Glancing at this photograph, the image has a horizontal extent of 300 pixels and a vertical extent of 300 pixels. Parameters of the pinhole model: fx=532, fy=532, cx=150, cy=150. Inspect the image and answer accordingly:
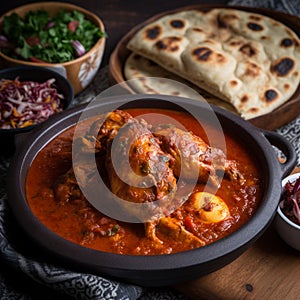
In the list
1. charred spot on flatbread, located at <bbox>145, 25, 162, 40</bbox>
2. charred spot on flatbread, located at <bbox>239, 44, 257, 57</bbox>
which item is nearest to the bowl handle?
charred spot on flatbread, located at <bbox>239, 44, 257, 57</bbox>

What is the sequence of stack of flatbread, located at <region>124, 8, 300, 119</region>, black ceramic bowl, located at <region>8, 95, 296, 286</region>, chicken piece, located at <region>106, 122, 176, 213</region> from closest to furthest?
black ceramic bowl, located at <region>8, 95, 296, 286</region> → chicken piece, located at <region>106, 122, 176, 213</region> → stack of flatbread, located at <region>124, 8, 300, 119</region>

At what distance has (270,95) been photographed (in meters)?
4.52

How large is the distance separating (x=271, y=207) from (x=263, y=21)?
9.84 feet

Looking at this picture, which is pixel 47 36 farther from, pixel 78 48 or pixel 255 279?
pixel 255 279

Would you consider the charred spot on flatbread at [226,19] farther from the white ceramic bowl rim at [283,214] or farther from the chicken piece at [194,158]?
the chicken piece at [194,158]

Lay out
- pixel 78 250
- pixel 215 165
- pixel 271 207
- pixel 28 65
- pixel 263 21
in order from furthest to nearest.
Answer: pixel 263 21, pixel 28 65, pixel 215 165, pixel 271 207, pixel 78 250

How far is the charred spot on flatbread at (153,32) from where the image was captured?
16.7ft

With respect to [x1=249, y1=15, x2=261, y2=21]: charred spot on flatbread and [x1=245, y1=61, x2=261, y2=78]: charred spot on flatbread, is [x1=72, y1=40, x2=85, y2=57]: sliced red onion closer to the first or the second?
[x1=245, y1=61, x2=261, y2=78]: charred spot on flatbread

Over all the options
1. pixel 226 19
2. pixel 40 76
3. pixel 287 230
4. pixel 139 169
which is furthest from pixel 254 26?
pixel 139 169

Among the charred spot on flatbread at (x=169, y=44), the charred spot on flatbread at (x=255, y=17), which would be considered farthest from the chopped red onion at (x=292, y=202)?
the charred spot on flatbread at (x=255, y=17)

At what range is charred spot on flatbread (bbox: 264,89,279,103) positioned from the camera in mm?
4492

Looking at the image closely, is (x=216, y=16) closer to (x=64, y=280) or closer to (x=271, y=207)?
(x=271, y=207)

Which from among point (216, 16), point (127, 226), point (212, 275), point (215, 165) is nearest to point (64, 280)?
point (127, 226)

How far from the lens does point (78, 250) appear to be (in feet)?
8.77
